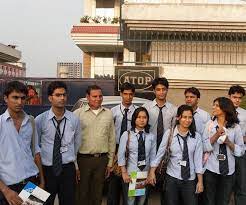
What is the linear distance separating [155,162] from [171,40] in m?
3.65

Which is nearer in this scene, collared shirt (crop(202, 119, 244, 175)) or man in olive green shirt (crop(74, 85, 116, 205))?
collared shirt (crop(202, 119, 244, 175))

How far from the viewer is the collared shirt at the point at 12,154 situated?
3.74 metres

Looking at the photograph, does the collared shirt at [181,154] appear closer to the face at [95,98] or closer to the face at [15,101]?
the face at [95,98]

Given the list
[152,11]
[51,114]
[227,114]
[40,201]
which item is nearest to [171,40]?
[152,11]

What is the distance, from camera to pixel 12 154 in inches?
147

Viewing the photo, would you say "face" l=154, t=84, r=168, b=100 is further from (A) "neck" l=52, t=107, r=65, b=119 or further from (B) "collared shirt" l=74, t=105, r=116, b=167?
(A) "neck" l=52, t=107, r=65, b=119

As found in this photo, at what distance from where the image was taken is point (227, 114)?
488 centimetres

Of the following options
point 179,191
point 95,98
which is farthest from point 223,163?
point 95,98

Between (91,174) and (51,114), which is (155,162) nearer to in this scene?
(91,174)

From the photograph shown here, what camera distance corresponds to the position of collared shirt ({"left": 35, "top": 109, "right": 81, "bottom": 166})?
4.60 m

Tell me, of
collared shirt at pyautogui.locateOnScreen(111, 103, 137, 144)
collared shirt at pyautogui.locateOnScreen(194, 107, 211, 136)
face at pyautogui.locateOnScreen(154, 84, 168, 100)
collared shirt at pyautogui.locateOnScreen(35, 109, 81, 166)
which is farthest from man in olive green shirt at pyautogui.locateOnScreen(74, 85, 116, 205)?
collared shirt at pyautogui.locateOnScreen(194, 107, 211, 136)

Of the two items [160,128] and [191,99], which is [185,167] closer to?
[160,128]

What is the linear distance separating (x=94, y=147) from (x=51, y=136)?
638 millimetres

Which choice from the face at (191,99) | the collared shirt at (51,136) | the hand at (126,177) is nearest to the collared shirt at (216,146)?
the face at (191,99)
